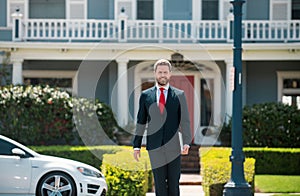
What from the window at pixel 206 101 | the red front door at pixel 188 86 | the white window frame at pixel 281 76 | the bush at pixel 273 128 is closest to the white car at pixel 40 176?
the bush at pixel 273 128

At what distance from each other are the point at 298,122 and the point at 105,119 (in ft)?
17.4

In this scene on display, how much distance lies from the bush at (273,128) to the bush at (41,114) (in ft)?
12.7

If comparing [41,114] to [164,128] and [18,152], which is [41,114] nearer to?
[18,152]

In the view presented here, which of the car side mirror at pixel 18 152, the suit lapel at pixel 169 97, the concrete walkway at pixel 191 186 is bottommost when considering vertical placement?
the concrete walkway at pixel 191 186

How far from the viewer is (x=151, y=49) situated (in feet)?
68.2

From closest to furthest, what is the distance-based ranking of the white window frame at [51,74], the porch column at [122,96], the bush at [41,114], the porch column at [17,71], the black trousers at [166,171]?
the black trousers at [166,171]
the bush at [41,114]
the porch column at [122,96]
the porch column at [17,71]
the white window frame at [51,74]

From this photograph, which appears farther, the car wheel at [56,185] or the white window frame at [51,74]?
the white window frame at [51,74]

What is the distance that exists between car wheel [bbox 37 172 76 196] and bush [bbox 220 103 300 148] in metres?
8.54

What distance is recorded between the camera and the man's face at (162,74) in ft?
27.9

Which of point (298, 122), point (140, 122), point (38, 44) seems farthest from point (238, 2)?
point (38, 44)

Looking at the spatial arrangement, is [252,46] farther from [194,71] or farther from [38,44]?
[38,44]

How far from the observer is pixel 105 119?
65.1 feet

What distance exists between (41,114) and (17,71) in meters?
2.14

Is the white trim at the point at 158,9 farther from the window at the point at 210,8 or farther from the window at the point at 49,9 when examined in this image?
the window at the point at 49,9
